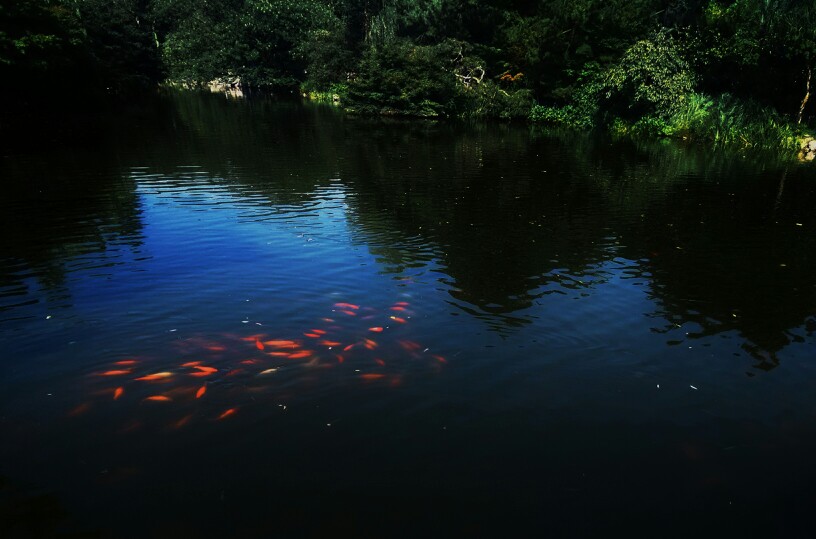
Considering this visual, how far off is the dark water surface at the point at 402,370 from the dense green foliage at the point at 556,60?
20.0 metres

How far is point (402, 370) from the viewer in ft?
22.6

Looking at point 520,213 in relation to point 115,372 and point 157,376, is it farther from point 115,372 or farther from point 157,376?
point 115,372

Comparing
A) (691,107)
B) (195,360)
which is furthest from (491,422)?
(691,107)

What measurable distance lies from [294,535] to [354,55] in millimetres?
73556

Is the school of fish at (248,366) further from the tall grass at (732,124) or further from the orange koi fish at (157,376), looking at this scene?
the tall grass at (732,124)

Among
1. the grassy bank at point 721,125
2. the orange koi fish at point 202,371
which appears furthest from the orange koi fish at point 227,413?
the grassy bank at point 721,125

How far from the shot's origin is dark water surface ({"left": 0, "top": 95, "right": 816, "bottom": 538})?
15.8 ft

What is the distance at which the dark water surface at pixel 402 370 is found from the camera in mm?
4805

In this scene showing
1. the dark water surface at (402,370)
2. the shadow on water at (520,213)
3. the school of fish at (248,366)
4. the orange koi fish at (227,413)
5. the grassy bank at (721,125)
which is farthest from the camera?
the grassy bank at (721,125)

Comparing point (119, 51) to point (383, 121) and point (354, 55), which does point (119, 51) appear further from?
point (383, 121)

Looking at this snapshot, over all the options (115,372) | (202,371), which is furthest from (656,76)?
(115,372)

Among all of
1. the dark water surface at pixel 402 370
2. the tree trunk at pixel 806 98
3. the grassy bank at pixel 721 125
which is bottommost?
the dark water surface at pixel 402 370

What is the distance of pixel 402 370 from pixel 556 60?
4041 centimetres

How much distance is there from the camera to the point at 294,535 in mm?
4453
